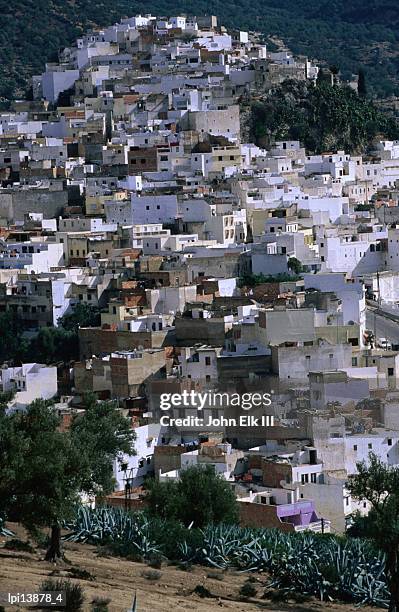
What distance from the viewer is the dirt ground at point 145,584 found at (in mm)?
20359

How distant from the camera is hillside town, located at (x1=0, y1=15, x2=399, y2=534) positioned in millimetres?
32406

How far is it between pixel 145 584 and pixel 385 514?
2.73 meters

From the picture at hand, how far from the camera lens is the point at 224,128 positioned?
194ft

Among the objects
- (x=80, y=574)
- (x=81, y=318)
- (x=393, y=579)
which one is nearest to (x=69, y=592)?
(x=80, y=574)

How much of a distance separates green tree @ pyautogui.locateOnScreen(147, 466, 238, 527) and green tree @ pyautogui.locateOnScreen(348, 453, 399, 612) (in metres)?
3.17

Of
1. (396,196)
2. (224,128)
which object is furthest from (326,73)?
(396,196)

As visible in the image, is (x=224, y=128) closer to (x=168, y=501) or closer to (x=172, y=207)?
(x=172, y=207)

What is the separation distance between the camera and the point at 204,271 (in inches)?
1731

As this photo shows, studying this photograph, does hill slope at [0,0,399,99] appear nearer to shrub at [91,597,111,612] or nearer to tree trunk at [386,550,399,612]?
tree trunk at [386,550,399,612]

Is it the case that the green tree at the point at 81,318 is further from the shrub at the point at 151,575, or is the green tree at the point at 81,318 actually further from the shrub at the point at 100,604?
the shrub at the point at 100,604

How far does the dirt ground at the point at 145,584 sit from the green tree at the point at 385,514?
27.8 inches

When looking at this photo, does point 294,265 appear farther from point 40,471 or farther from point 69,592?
point 69,592

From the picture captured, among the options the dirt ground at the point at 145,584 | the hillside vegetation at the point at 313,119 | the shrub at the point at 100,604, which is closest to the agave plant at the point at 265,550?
the dirt ground at the point at 145,584

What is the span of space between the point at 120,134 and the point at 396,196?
870 cm
